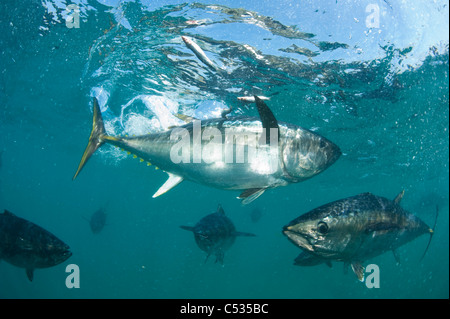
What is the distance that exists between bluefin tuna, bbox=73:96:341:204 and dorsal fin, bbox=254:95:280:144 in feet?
0.04

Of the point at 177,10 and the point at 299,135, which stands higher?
the point at 177,10

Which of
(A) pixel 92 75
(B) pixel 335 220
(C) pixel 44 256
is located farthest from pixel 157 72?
(B) pixel 335 220

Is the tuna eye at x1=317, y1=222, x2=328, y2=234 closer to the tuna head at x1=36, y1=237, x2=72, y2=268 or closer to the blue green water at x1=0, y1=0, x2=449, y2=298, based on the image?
the blue green water at x1=0, y1=0, x2=449, y2=298

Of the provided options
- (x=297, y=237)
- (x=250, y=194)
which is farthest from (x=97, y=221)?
(x=297, y=237)

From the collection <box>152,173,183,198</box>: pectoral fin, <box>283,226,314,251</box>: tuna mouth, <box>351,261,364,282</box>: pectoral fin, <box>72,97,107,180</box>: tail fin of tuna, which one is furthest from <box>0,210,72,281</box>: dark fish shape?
<box>351,261,364,282</box>: pectoral fin

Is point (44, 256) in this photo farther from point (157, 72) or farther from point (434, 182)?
point (434, 182)

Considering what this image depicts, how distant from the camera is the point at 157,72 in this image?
10578 millimetres

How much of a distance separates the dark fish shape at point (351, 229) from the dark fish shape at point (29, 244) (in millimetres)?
4021

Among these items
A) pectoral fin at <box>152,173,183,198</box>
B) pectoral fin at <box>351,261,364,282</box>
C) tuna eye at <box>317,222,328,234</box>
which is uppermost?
pectoral fin at <box>152,173,183,198</box>

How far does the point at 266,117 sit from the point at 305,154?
770 mm

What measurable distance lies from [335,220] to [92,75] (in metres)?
12.9

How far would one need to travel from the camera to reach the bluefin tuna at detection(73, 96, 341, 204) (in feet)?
9.70

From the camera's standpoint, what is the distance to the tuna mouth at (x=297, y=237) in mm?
2707

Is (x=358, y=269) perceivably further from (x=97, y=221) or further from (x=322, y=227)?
(x=97, y=221)
